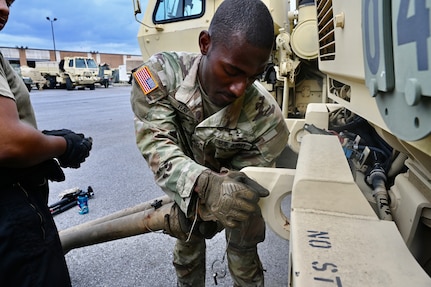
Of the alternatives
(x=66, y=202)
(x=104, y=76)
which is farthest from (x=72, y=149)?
(x=104, y=76)

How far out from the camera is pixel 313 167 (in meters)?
0.88

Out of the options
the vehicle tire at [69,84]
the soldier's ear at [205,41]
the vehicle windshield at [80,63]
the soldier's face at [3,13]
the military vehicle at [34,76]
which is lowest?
the soldier's ear at [205,41]

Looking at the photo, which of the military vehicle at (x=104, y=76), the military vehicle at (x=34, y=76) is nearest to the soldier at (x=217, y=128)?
the military vehicle at (x=34, y=76)

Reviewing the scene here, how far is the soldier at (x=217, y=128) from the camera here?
42.4 inches

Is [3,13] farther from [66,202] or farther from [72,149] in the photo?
[66,202]

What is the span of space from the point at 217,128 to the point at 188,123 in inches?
6.0

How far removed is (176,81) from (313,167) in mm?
745

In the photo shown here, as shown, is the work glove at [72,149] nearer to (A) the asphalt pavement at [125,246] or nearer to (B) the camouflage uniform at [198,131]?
(B) the camouflage uniform at [198,131]

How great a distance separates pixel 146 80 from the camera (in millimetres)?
1340

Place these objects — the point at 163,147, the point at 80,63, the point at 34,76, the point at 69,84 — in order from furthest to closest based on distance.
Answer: the point at 34,76 → the point at 69,84 → the point at 80,63 → the point at 163,147

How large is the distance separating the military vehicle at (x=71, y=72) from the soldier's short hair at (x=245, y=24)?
2223 cm

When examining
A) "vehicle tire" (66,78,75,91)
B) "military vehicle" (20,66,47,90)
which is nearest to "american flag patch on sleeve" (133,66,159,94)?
"vehicle tire" (66,78,75,91)

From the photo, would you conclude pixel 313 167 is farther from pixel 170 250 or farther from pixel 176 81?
pixel 170 250

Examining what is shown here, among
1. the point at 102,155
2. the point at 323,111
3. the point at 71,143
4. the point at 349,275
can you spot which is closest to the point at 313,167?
the point at 349,275
